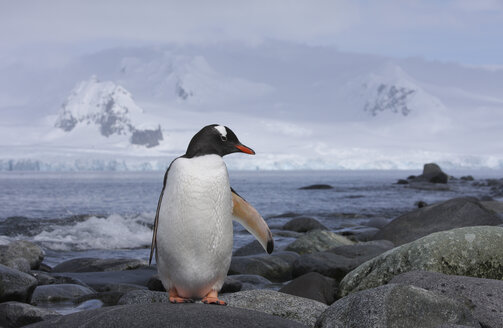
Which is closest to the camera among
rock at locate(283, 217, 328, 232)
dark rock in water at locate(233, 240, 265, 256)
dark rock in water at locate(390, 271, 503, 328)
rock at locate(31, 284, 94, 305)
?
dark rock in water at locate(390, 271, 503, 328)

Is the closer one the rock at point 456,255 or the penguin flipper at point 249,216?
the penguin flipper at point 249,216

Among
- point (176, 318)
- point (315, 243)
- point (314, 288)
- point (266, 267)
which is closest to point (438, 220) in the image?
point (315, 243)

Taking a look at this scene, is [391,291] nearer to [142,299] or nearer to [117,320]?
[117,320]

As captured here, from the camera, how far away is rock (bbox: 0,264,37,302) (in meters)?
6.01

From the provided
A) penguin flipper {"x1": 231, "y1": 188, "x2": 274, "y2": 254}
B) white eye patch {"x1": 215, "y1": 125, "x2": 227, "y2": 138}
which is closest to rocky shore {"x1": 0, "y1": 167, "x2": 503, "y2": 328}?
penguin flipper {"x1": 231, "y1": 188, "x2": 274, "y2": 254}

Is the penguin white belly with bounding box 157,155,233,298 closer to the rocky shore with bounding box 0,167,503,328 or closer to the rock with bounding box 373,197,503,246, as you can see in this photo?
the rocky shore with bounding box 0,167,503,328

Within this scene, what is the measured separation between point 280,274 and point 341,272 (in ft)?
3.73

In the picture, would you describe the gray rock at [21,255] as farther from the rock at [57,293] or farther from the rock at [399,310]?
the rock at [399,310]

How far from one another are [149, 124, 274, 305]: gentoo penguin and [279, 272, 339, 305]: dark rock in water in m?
2.52

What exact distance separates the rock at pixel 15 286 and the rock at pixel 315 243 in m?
5.33

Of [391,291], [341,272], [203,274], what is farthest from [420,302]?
[341,272]

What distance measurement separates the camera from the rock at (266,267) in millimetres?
8508

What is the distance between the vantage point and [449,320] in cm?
412

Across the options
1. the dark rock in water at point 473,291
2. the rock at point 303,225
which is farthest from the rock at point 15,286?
the rock at point 303,225
